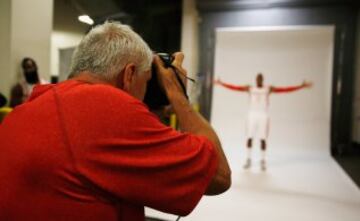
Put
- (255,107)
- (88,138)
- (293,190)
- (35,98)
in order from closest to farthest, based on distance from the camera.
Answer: (88,138) < (35,98) < (293,190) < (255,107)

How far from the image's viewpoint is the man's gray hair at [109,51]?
764mm

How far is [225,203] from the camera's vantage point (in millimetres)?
2936

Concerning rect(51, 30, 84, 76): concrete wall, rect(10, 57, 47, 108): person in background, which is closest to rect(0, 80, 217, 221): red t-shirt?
rect(10, 57, 47, 108): person in background

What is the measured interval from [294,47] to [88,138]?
6.47 meters

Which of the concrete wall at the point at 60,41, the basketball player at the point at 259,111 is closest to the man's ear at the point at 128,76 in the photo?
the basketball player at the point at 259,111

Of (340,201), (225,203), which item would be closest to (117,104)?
(225,203)

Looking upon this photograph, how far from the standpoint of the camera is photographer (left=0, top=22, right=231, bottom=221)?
0.66 meters

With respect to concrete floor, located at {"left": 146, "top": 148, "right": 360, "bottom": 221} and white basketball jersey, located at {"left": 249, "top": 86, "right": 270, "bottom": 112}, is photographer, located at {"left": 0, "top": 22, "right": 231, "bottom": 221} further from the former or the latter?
white basketball jersey, located at {"left": 249, "top": 86, "right": 270, "bottom": 112}

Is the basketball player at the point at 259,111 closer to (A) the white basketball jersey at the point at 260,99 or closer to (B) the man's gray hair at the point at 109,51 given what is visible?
(A) the white basketball jersey at the point at 260,99

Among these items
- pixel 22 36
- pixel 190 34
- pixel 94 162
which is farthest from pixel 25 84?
pixel 190 34

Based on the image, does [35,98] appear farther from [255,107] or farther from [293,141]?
[293,141]

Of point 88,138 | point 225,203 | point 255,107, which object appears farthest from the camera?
point 255,107

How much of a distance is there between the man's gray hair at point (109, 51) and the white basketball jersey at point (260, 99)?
175 inches

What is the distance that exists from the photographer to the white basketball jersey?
446cm
